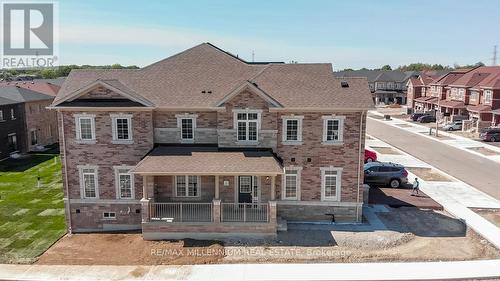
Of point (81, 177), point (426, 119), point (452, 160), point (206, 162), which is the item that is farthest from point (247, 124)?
point (426, 119)

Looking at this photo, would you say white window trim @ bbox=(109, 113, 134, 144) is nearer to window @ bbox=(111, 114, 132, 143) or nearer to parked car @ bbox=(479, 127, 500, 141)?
window @ bbox=(111, 114, 132, 143)

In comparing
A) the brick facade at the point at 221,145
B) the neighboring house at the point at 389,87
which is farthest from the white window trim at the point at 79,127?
the neighboring house at the point at 389,87

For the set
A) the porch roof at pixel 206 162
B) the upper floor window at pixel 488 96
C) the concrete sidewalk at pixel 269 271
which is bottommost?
the concrete sidewalk at pixel 269 271

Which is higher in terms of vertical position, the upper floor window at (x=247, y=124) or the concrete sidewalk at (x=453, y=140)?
the upper floor window at (x=247, y=124)

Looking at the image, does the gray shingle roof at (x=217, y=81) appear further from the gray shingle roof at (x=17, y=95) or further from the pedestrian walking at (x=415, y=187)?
the gray shingle roof at (x=17, y=95)

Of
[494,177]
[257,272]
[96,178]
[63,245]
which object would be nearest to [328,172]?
[257,272]

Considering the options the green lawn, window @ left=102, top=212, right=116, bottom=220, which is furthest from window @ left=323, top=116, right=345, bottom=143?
the green lawn
